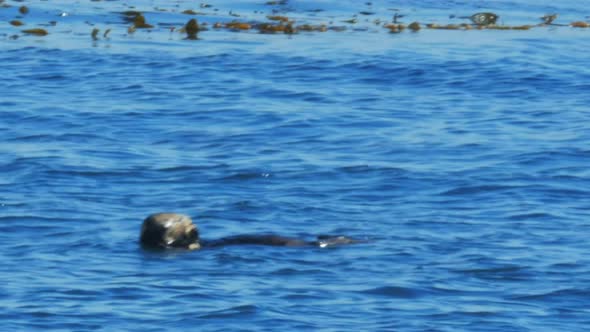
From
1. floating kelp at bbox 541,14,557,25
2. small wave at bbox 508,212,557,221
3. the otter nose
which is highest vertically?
the otter nose

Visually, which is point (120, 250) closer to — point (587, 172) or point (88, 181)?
point (88, 181)

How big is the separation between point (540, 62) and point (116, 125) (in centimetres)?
606

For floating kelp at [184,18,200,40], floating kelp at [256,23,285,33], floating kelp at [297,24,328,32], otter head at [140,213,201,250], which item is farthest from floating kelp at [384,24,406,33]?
otter head at [140,213,201,250]

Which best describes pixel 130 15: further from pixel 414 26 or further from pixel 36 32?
pixel 414 26

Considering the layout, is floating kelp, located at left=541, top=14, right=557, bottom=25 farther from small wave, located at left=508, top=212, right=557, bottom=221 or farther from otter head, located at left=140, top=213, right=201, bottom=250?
otter head, located at left=140, top=213, right=201, bottom=250

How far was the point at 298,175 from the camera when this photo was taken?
1221 cm

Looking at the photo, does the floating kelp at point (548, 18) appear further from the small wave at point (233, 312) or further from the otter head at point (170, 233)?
the small wave at point (233, 312)

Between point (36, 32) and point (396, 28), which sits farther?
point (396, 28)

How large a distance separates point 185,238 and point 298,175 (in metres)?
2.73

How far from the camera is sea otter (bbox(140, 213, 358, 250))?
31.5ft

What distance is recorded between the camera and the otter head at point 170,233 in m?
9.59

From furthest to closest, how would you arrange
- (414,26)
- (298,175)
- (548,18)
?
(548,18), (414,26), (298,175)

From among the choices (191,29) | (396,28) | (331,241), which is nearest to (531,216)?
(331,241)

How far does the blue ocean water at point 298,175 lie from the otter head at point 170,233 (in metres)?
0.13
